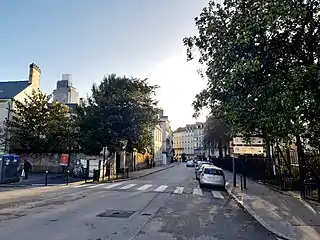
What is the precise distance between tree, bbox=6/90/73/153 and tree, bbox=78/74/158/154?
2.92m

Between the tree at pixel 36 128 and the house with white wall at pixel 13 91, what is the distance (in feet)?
1.93

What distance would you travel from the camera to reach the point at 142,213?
11117mm

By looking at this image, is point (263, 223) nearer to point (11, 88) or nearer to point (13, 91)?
point (13, 91)

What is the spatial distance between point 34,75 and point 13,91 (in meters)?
3.86

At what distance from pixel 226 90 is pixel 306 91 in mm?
3344

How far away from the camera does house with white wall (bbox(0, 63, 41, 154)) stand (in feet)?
113

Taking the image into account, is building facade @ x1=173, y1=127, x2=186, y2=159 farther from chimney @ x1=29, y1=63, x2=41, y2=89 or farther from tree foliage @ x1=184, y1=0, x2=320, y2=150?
tree foliage @ x1=184, y1=0, x2=320, y2=150

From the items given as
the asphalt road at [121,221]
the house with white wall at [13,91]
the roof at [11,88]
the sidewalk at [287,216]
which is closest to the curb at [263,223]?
the sidewalk at [287,216]

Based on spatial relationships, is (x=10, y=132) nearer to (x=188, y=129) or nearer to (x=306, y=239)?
(x=306, y=239)

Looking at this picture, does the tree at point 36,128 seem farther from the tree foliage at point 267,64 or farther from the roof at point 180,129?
the roof at point 180,129

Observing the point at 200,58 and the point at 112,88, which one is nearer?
the point at 200,58

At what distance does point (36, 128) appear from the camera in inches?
1332

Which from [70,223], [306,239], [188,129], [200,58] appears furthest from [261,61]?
[188,129]

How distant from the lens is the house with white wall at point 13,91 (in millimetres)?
34500
